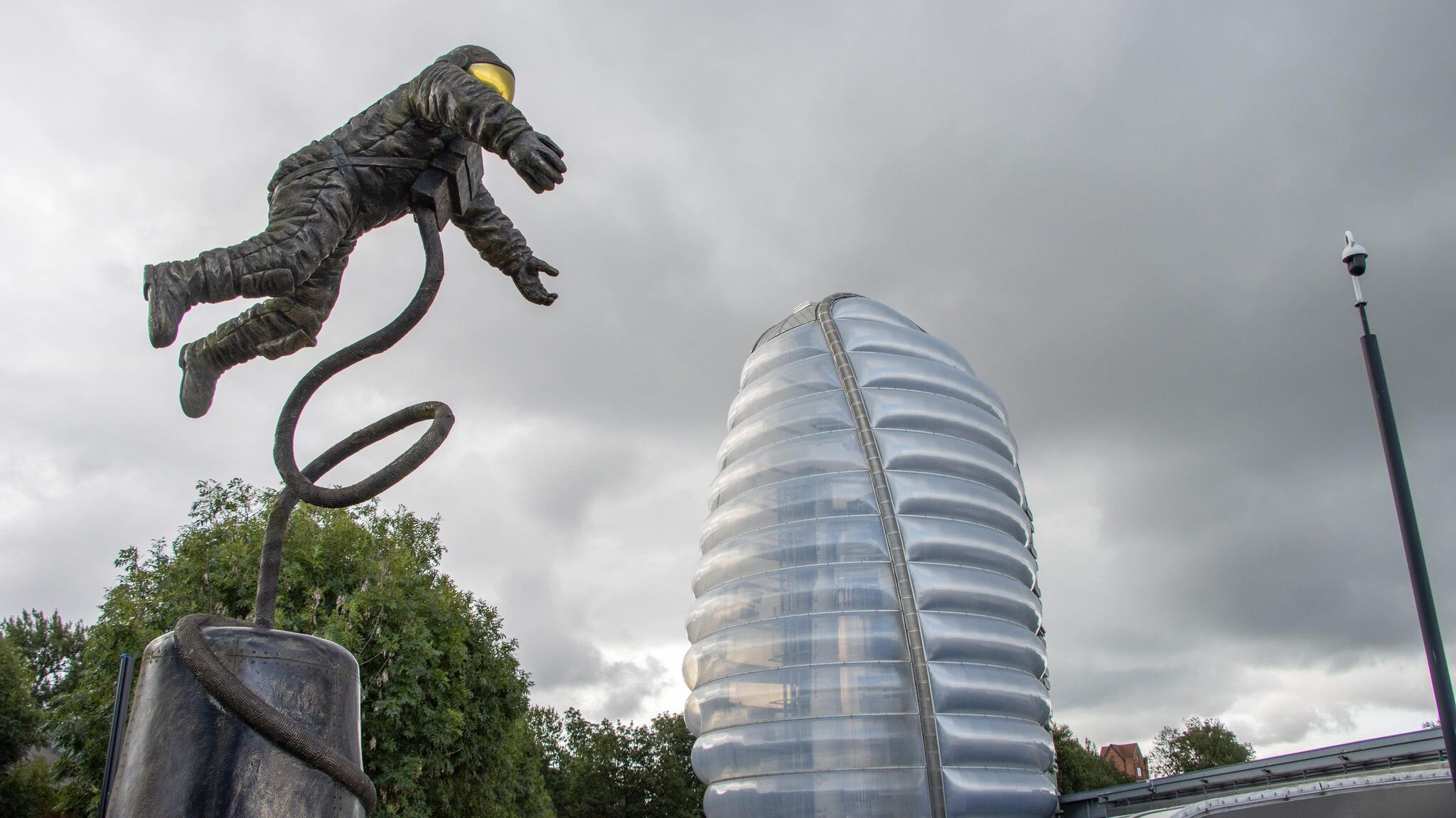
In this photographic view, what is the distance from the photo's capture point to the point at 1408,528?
24.6 feet

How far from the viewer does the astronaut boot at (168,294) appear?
340 centimetres

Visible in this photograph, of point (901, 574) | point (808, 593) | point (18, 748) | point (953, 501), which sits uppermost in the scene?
point (953, 501)

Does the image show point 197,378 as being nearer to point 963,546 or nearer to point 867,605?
point 867,605

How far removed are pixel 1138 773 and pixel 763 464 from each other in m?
93.4

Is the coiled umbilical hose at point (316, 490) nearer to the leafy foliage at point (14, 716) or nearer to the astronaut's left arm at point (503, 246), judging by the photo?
the astronaut's left arm at point (503, 246)

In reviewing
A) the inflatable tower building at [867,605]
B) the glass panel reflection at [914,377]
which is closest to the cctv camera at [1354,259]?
the inflatable tower building at [867,605]

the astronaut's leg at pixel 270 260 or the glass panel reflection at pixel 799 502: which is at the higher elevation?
the glass panel reflection at pixel 799 502

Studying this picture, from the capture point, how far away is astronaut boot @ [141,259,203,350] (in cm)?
340

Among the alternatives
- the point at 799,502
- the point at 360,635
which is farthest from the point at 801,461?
the point at 360,635

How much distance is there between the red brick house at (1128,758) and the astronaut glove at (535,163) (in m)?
109

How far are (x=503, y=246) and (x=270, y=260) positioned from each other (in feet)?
3.43

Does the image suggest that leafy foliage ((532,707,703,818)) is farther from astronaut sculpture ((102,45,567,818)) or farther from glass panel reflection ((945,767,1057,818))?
astronaut sculpture ((102,45,567,818))

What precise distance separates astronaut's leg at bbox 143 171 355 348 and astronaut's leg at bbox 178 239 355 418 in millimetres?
278

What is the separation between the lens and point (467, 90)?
148 inches
